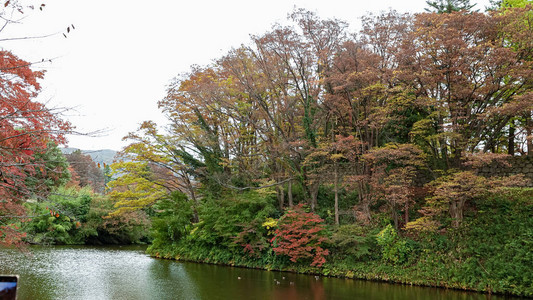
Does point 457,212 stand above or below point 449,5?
below

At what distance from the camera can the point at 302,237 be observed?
12.8m

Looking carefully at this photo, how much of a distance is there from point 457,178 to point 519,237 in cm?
222

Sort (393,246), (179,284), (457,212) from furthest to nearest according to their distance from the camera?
(393,246)
(457,212)
(179,284)

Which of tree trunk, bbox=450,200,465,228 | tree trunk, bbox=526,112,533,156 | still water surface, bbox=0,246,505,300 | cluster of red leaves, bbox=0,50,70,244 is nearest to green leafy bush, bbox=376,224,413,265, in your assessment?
still water surface, bbox=0,246,505,300

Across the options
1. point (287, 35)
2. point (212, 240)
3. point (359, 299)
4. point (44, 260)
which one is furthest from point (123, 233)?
point (359, 299)

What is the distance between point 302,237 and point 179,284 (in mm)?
4500

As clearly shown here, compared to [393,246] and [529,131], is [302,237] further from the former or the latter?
[529,131]

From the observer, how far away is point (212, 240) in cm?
1631

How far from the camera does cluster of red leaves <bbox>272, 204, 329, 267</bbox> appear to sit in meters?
12.6

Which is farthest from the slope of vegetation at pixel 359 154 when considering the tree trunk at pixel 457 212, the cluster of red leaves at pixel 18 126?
the cluster of red leaves at pixel 18 126

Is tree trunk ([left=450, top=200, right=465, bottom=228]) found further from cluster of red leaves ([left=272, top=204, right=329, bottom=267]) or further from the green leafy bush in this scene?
cluster of red leaves ([left=272, top=204, right=329, bottom=267])

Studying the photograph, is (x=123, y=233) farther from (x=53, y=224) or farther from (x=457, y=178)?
(x=457, y=178)

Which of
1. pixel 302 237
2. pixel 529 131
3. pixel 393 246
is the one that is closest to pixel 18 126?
pixel 302 237

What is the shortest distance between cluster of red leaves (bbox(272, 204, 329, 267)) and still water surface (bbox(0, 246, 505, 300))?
763mm
